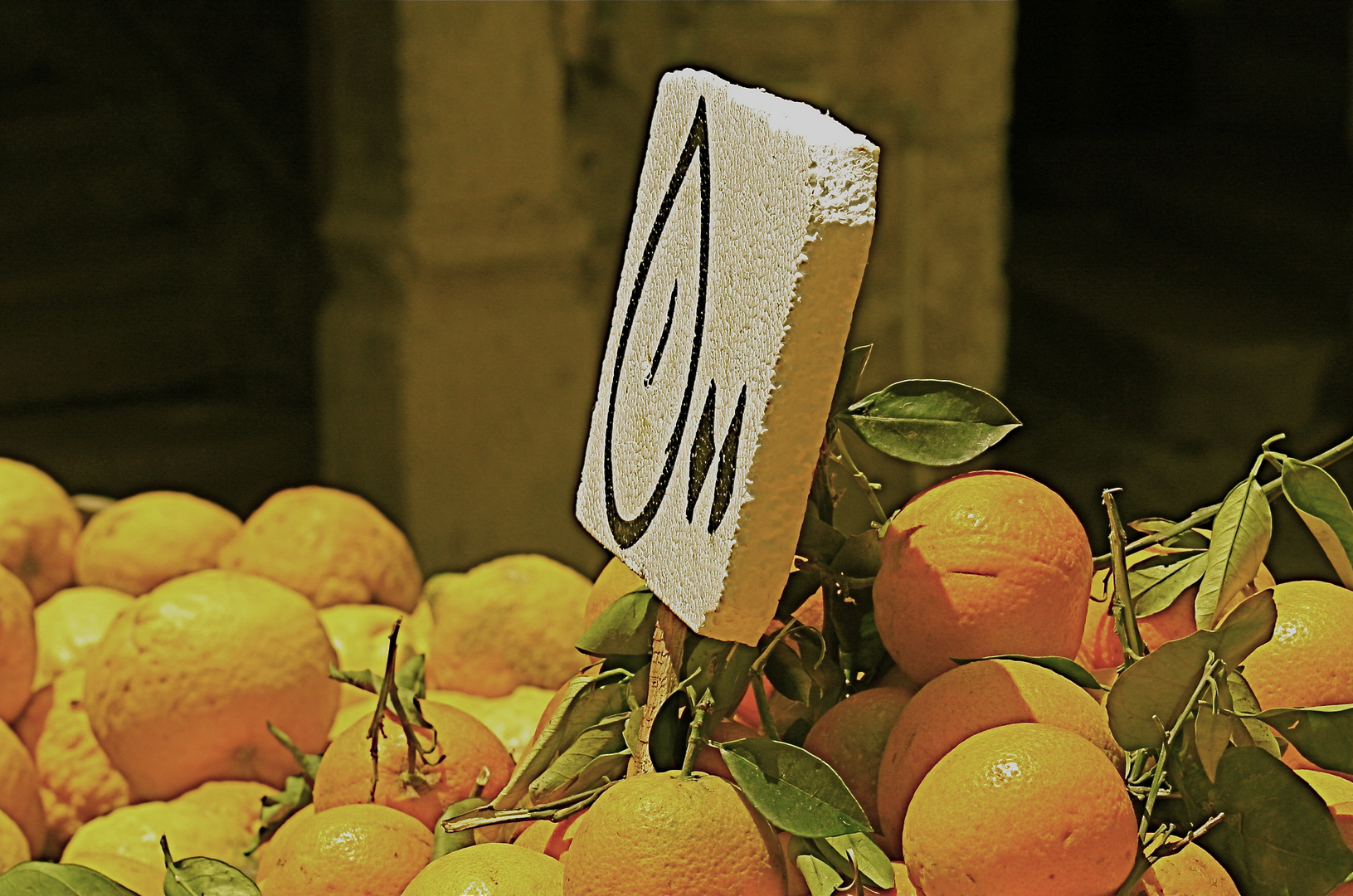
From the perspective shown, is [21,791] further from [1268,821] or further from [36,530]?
[1268,821]

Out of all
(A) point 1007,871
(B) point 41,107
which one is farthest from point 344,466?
(A) point 1007,871

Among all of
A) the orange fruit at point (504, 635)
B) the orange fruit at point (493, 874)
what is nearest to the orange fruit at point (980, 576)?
the orange fruit at point (493, 874)

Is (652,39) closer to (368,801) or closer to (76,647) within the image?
(76,647)

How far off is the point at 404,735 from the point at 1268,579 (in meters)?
0.56

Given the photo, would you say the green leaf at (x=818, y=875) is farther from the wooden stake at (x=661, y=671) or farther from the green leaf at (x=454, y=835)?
the green leaf at (x=454, y=835)

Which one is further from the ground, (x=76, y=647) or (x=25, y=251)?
(x=76, y=647)

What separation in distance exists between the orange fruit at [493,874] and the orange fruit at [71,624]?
2.27 ft

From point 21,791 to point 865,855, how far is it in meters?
0.74

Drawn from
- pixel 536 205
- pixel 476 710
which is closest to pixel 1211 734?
pixel 476 710

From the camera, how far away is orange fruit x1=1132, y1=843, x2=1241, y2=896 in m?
0.73

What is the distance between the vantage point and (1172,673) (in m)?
0.72

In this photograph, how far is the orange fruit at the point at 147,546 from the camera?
58.6 inches

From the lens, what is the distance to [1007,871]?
2.29ft

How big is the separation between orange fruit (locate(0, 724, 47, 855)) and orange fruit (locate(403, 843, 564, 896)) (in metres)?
0.49
